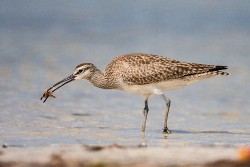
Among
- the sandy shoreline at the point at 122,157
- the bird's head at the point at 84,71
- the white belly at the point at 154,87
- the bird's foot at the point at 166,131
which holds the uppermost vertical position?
the bird's head at the point at 84,71

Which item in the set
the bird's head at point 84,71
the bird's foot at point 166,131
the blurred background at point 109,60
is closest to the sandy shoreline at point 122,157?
the blurred background at point 109,60

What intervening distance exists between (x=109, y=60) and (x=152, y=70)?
8.62 m

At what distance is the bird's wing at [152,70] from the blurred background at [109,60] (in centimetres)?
87

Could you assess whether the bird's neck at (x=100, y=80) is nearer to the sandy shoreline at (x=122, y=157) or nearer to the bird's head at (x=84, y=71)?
the bird's head at (x=84, y=71)

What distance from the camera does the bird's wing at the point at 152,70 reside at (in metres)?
14.1

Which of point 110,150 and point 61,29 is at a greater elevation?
point 61,29

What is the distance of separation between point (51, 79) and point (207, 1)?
1909cm

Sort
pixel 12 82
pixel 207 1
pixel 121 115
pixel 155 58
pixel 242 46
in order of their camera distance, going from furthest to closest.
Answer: pixel 207 1, pixel 242 46, pixel 12 82, pixel 121 115, pixel 155 58

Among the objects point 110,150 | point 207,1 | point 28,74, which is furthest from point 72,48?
A: point 110,150

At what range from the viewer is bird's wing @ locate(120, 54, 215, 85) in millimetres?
14062

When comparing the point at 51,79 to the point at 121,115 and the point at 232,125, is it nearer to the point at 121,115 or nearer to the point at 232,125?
the point at 121,115

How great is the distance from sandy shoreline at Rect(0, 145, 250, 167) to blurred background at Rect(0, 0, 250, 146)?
102 inches

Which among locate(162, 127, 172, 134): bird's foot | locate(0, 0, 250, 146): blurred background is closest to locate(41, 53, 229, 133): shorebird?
locate(162, 127, 172, 134): bird's foot

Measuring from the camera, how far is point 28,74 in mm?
20375
